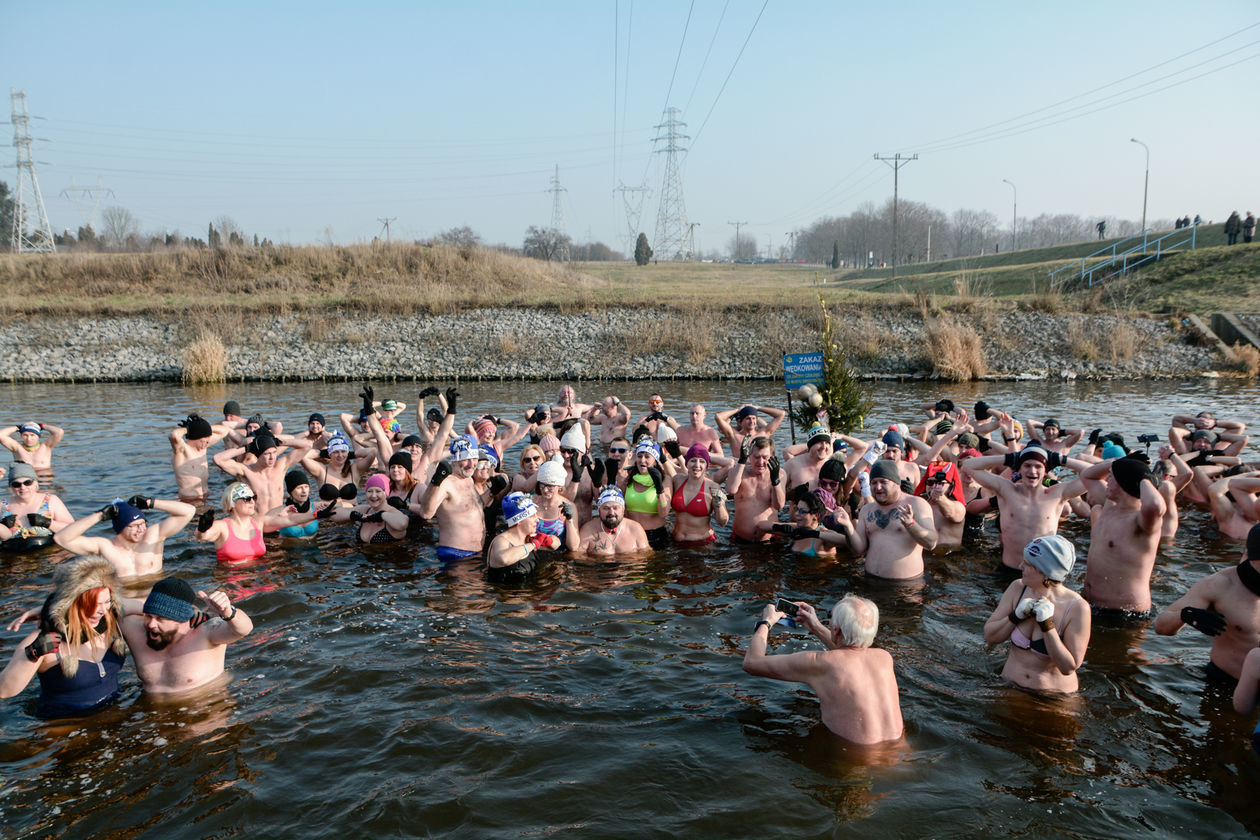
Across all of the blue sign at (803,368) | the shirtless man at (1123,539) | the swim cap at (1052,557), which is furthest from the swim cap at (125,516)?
the blue sign at (803,368)

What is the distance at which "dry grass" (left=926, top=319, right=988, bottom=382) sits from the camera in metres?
27.2

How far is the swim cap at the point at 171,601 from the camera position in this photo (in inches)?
200

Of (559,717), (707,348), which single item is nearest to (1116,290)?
(707,348)

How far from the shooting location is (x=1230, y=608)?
5.28 m

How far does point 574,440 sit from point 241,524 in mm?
3999

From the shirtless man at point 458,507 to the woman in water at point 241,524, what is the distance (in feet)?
5.08

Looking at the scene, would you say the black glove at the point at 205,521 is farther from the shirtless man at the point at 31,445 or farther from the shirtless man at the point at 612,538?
the shirtless man at the point at 31,445

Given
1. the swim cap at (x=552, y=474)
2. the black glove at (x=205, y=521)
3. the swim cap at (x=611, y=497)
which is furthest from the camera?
the swim cap at (x=611, y=497)

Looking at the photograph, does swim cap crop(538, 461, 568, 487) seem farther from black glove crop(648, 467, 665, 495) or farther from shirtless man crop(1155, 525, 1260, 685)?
shirtless man crop(1155, 525, 1260, 685)

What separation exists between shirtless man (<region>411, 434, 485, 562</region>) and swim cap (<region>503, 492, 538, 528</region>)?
97cm

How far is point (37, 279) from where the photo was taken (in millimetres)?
42250

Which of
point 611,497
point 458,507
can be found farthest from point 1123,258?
point 458,507

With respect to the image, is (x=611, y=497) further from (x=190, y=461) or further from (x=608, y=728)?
(x=190, y=461)

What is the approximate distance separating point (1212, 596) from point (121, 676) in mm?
7857
